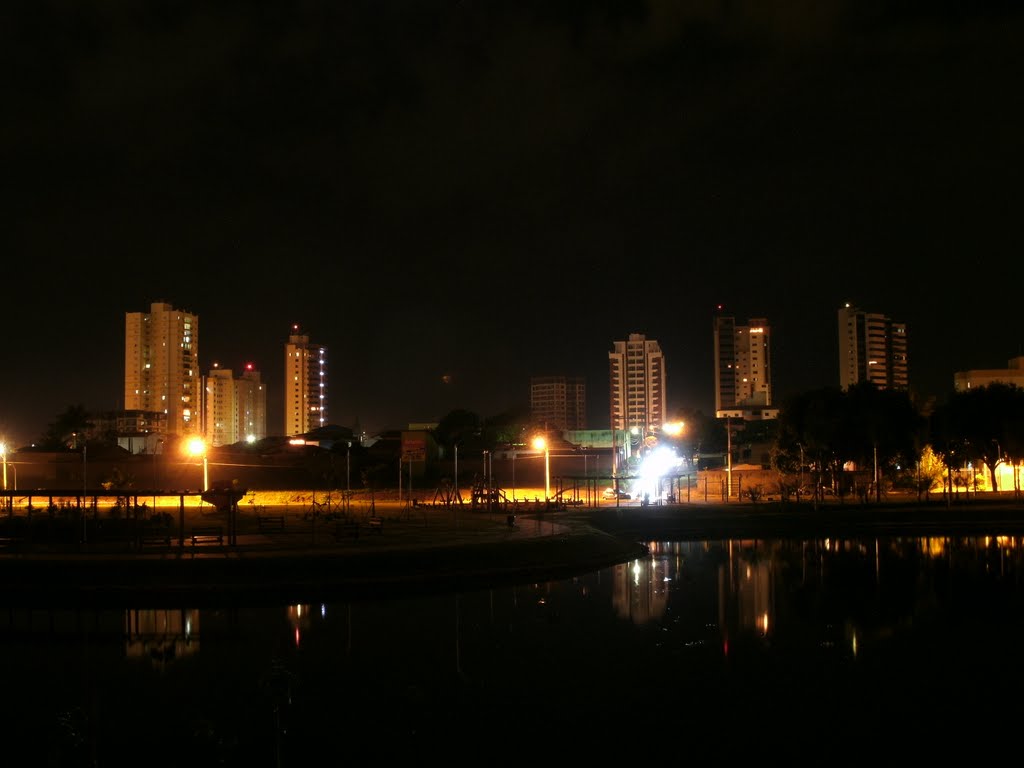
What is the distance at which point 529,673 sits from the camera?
19.3m

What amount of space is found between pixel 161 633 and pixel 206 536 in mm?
11653

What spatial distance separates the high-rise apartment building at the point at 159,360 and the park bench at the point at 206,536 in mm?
160207

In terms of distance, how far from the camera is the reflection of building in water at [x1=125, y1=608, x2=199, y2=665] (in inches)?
849

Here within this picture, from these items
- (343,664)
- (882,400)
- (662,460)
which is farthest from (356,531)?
(882,400)

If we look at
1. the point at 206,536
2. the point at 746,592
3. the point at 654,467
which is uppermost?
the point at 654,467

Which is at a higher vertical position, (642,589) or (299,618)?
(299,618)

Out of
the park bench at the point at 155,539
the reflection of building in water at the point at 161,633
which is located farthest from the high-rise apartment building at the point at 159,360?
the reflection of building in water at the point at 161,633

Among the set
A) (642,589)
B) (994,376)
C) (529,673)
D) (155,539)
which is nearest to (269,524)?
(155,539)

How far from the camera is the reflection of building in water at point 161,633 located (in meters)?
21.6

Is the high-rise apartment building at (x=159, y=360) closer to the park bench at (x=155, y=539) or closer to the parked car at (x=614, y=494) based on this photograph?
the parked car at (x=614, y=494)

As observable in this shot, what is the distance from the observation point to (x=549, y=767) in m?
13.9

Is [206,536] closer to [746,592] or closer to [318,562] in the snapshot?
[318,562]

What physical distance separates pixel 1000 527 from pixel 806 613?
29.4 meters

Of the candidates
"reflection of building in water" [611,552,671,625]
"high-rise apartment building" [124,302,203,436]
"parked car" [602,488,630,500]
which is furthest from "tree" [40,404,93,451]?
"reflection of building in water" [611,552,671,625]
